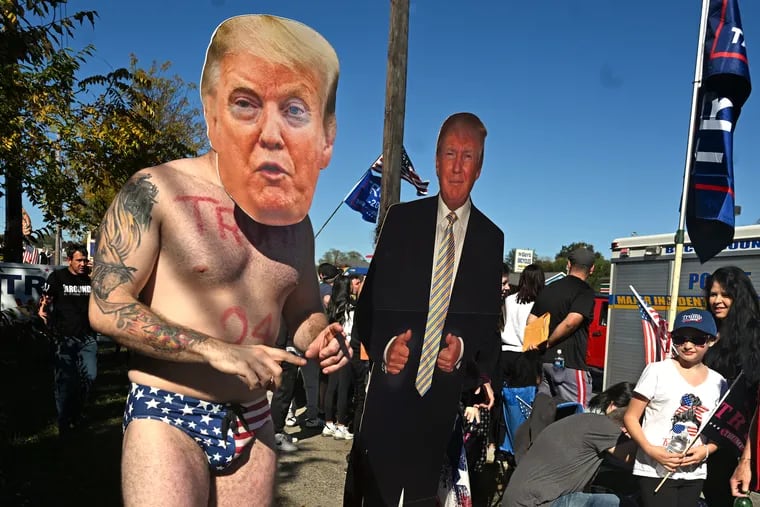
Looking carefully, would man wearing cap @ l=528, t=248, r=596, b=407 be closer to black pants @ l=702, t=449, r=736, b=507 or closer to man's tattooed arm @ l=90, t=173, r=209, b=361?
black pants @ l=702, t=449, r=736, b=507

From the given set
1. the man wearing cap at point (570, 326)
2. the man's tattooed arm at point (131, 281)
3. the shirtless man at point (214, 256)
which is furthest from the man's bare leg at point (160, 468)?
the man wearing cap at point (570, 326)

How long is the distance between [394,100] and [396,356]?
1940 mm

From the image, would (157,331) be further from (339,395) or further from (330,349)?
(339,395)

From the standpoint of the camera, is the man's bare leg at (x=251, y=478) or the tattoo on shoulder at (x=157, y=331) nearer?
the tattoo on shoulder at (x=157, y=331)

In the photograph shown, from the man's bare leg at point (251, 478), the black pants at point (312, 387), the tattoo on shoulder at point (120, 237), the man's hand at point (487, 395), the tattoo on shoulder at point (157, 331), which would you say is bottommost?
the black pants at point (312, 387)

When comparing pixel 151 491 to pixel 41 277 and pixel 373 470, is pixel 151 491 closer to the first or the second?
pixel 373 470

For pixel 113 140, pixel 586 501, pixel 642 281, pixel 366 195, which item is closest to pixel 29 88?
pixel 113 140

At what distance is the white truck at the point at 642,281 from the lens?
27.4 ft

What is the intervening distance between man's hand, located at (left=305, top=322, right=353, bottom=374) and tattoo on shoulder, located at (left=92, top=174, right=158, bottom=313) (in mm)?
652

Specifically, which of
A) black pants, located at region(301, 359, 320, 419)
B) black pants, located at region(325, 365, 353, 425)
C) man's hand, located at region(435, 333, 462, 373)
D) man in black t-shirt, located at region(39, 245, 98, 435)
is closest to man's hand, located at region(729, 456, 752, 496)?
man's hand, located at region(435, 333, 462, 373)

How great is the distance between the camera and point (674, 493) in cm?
Result: 371

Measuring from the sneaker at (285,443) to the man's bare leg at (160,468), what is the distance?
4836mm

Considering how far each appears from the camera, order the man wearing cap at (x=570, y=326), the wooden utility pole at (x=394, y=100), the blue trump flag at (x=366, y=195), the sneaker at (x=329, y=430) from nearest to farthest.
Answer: the wooden utility pole at (x=394, y=100) < the blue trump flag at (x=366, y=195) < the man wearing cap at (x=570, y=326) < the sneaker at (x=329, y=430)

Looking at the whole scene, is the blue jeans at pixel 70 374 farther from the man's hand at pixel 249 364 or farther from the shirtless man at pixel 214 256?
the man's hand at pixel 249 364
